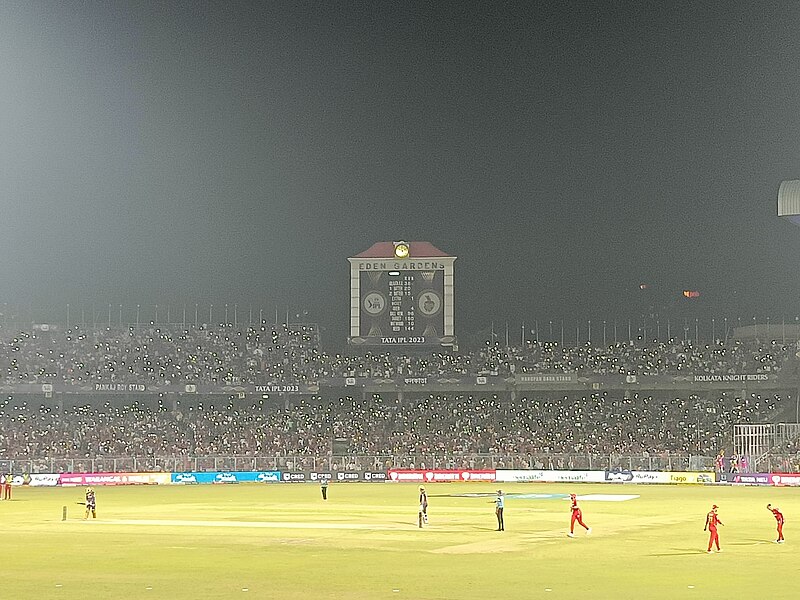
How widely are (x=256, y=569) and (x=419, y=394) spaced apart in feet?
233

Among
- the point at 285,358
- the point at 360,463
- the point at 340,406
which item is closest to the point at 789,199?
the point at 360,463

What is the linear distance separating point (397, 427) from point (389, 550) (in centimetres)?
5674

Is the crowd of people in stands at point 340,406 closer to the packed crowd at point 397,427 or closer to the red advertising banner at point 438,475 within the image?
the packed crowd at point 397,427

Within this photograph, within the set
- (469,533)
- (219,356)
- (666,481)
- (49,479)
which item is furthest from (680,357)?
(469,533)

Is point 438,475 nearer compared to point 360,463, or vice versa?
point 438,475

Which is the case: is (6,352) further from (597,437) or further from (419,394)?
(597,437)

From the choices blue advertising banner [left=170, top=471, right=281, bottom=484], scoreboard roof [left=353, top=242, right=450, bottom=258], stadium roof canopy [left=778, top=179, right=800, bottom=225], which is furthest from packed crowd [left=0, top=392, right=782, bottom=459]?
stadium roof canopy [left=778, top=179, right=800, bottom=225]

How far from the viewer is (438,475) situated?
268 feet

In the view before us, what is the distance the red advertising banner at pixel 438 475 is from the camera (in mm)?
80188

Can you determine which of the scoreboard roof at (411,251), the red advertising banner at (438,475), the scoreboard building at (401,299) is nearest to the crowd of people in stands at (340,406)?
the red advertising banner at (438,475)

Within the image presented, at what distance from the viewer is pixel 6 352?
97.9 meters

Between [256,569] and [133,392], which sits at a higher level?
[133,392]

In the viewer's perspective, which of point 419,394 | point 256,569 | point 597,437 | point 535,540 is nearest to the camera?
point 256,569

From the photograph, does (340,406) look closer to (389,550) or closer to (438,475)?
(438,475)
